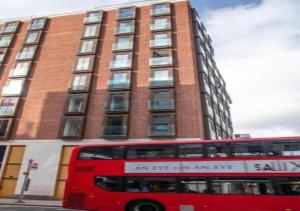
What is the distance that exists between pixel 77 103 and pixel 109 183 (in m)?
16.9

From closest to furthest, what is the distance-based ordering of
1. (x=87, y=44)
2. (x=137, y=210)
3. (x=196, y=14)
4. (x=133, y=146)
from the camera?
(x=137, y=210) < (x=133, y=146) < (x=87, y=44) < (x=196, y=14)

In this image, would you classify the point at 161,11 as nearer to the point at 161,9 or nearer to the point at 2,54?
the point at 161,9

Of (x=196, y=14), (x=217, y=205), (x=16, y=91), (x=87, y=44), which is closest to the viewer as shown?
(x=217, y=205)

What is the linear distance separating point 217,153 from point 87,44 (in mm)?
24021

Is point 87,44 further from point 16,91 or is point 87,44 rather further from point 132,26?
point 16,91

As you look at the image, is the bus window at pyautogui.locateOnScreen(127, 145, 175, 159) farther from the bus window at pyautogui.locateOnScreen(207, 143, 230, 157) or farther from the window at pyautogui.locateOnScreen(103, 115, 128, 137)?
the window at pyautogui.locateOnScreen(103, 115, 128, 137)

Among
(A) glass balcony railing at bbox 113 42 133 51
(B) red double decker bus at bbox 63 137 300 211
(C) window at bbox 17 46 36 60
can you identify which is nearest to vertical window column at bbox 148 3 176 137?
(A) glass balcony railing at bbox 113 42 133 51

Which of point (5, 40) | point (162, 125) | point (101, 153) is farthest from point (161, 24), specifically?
point (101, 153)

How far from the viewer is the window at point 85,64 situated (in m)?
28.7

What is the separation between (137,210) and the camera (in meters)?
11.1

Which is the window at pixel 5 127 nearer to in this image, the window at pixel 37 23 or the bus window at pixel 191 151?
the window at pixel 37 23

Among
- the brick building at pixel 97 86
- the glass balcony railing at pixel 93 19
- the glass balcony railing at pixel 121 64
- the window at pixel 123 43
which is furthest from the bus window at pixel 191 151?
the glass balcony railing at pixel 93 19

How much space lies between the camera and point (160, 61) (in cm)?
2756

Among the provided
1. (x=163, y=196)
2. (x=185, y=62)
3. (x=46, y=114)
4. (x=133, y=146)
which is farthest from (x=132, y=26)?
(x=163, y=196)
